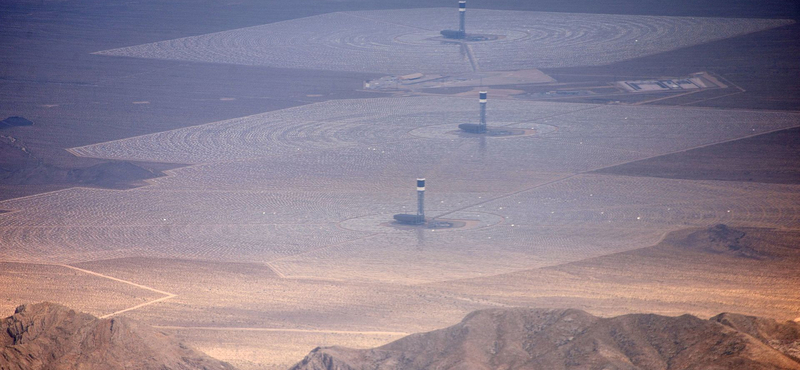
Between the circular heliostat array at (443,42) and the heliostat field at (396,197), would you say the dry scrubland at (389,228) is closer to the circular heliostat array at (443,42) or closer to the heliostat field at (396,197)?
the heliostat field at (396,197)

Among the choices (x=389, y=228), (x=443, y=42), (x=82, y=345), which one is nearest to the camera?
(x=82, y=345)

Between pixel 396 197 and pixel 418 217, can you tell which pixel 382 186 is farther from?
pixel 418 217

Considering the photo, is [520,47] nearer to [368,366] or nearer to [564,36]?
[564,36]

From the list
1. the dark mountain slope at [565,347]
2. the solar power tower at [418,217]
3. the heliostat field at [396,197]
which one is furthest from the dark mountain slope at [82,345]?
the solar power tower at [418,217]

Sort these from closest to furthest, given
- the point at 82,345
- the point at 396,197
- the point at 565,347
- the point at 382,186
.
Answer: the point at 565,347, the point at 82,345, the point at 396,197, the point at 382,186

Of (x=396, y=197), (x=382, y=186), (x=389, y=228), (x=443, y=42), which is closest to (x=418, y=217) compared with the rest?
(x=389, y=228)

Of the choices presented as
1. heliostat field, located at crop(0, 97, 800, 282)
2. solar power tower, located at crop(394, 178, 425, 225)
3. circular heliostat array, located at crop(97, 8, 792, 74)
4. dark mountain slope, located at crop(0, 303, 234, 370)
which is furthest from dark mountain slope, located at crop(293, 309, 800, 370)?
circular heliostat array, located at crop(97, 8, 792, 74)

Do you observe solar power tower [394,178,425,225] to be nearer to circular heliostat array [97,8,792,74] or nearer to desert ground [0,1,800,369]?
desert ground [0,1,800,369]
